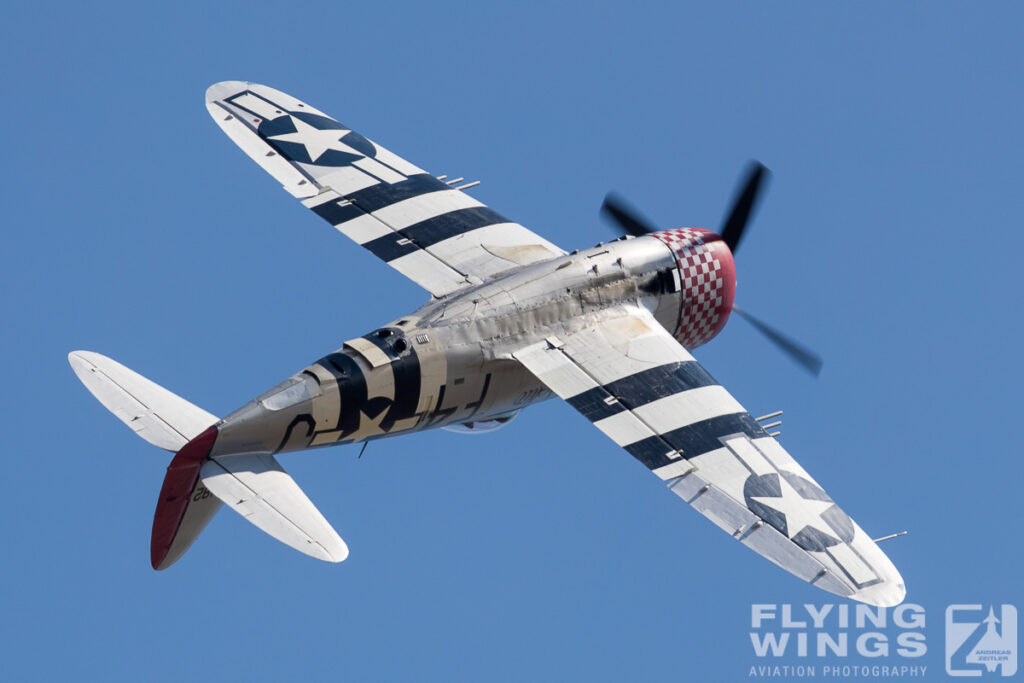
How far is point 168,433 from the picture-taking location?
82.6 feet

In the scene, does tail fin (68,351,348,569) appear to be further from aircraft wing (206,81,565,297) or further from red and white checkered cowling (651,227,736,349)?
red and white checkered cowling (651,227,736,349)

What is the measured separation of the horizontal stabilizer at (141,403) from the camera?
82.6 ft

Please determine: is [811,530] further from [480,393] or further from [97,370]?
[97,370]

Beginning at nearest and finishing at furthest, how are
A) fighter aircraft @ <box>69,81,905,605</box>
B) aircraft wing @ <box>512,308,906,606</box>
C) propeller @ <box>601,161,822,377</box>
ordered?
1. aircraft wing @ <box>512,308,906,606</box>
2. fighter aircraft @ <box>69,81,905,605</box>
3. propeller @ <box>601,161,822,377</box>

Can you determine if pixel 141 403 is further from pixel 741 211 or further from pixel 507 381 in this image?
pixel 741 211

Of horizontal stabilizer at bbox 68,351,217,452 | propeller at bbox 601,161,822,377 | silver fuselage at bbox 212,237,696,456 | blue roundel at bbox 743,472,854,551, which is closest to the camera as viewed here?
blue roundel at bbox 743,472,854,551

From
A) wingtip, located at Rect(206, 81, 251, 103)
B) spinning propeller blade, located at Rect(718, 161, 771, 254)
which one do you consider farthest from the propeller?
wingtip, located at Rect(206, 81, 251, 103)

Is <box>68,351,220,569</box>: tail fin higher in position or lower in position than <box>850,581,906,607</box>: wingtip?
higher

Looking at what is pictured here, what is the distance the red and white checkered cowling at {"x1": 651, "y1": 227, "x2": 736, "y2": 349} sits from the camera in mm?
29172

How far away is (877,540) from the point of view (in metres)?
24.6

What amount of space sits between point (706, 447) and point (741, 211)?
18.4 feet

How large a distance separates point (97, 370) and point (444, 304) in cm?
511

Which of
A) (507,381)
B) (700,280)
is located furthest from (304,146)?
(700,280)

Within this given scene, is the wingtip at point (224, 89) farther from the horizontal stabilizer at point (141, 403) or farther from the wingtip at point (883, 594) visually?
the wingtip at point (883, 594)
